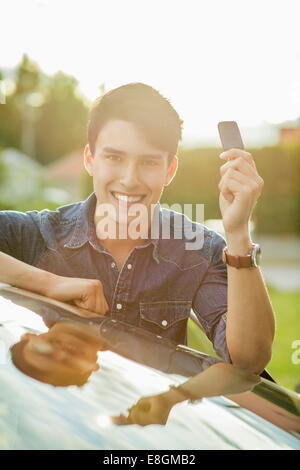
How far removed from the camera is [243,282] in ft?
4.06

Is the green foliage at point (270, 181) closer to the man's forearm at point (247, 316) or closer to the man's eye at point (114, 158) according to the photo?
the man's eye at point (114, 158)

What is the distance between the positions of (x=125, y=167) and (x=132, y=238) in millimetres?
217

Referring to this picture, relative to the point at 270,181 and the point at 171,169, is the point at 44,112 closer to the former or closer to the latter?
the point at 171,169

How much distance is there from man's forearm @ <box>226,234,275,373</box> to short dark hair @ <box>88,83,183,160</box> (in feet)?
1.37

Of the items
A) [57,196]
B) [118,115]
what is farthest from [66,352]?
[57,196]

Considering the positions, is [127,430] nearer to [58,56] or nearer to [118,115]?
[118,115]

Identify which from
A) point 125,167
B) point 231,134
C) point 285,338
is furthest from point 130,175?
point 285,338

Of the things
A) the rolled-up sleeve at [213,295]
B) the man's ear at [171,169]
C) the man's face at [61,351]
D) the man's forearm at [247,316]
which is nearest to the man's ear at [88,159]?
the man's ear at [171,169]

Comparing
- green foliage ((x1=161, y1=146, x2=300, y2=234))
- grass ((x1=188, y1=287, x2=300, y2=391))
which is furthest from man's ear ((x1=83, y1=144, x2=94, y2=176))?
green foliage ((x1=161, y1=146, x2=300, y2=234))

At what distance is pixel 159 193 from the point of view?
1546 mm

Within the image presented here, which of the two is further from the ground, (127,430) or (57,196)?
(57,196)

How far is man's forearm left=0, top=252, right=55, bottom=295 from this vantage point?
1202 millimetres

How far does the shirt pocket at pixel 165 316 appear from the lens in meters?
1.49
